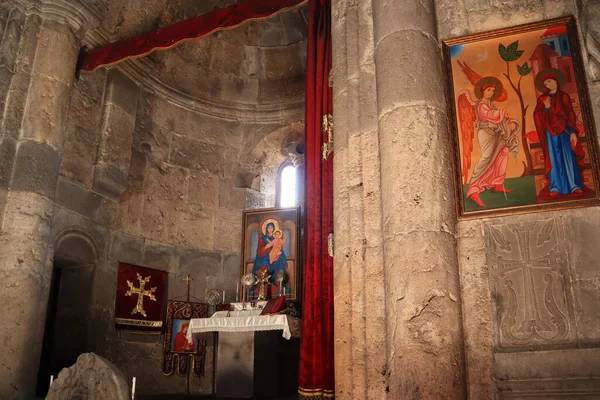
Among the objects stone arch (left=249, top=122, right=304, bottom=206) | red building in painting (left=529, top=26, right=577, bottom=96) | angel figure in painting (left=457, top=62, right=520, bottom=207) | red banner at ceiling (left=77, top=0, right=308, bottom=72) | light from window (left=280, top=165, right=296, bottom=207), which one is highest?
red banner at ceiling (left=77, top=0, right=308, bottom=72)

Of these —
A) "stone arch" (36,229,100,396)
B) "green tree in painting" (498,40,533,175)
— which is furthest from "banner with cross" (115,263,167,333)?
"green tree in painting" (498,40,533,175)

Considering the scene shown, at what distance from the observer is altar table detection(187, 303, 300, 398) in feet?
24.0

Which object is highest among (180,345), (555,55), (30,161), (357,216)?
A: (555,55)

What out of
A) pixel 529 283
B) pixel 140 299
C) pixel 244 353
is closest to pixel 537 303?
pixel 529 283

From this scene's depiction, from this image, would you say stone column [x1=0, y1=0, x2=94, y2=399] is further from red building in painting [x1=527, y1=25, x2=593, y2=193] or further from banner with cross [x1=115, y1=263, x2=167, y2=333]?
red building in painting [x1=527, y1=25, x2=593, y2=193]

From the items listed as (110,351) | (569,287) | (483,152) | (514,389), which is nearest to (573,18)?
(483,152)

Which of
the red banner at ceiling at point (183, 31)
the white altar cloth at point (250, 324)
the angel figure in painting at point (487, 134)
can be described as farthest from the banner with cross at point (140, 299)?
the angel figure in painting at point (487, 134)

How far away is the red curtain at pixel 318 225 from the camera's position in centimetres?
607

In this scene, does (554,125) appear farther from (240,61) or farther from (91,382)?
(240,61)

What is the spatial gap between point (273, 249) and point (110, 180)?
3048mm

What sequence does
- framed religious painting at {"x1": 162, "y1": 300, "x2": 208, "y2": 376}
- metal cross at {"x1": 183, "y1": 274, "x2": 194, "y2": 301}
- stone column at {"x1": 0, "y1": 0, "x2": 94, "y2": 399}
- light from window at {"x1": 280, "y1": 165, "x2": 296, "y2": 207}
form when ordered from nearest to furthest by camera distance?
stone column at {"x1": 0, "y1": 0, "x2": 94, "y2": 399} < framed religious painting at {"x1": 162, "y1": 300, "x2": 208, "y2": 376} < metal cross at {"x1": 183, "y1": 274, "x2": 194, "y2": 301} < light from window at {"x1": 280, "y1": 165, "x2": 296, "y2": 207}

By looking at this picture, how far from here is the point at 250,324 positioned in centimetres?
718

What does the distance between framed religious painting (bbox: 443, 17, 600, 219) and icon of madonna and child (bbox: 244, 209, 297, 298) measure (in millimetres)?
5141

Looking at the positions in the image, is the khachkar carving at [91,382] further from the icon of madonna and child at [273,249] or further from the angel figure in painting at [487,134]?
the icon of madonna and child at [273,249]
